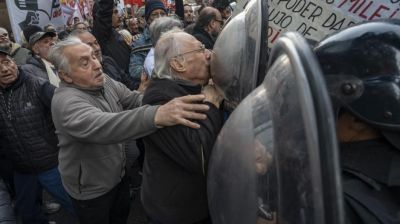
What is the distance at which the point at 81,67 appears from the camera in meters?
2.26

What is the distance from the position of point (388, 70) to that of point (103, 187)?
76.3 inches

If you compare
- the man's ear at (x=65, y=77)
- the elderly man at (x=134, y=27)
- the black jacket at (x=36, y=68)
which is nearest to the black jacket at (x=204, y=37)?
the black jacket at (x=36, y=68)

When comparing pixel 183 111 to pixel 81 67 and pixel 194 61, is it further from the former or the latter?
pixel 81 67

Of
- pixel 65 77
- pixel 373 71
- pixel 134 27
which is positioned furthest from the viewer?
pixel 134 27

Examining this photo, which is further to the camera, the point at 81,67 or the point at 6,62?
the point at 6,62

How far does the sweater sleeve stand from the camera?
1.64 m

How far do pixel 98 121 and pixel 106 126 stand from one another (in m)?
0.08

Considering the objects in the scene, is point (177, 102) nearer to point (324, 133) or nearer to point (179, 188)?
point (179, 188)


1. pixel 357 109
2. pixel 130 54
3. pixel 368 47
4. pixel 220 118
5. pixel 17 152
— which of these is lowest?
pixel 17 152

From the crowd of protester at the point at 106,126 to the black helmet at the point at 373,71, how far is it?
2.36ft

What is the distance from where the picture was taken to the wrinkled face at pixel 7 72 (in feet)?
9.83

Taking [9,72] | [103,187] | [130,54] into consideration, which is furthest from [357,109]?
[130,54]

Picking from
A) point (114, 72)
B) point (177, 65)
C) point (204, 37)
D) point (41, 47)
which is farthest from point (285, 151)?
point (41, 47)

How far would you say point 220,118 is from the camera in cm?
165
